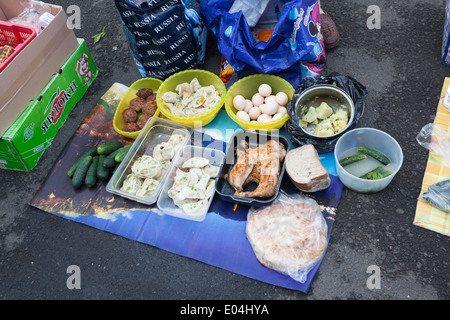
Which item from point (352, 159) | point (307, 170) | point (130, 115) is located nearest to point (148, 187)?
point (130, 115)

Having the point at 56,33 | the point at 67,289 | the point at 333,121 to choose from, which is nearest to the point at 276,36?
the point at 333,121

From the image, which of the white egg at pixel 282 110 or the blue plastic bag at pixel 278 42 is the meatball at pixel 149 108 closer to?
the blue plastic bag at pixel 278 42

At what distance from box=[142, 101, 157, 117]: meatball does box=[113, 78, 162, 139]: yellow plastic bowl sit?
0.14 ft

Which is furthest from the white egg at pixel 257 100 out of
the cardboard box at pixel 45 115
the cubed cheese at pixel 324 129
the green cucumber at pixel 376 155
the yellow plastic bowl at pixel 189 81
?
the cardboard box at pixel 45 115

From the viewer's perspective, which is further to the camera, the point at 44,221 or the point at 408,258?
the point at 44,221

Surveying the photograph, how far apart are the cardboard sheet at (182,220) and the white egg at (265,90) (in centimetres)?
42

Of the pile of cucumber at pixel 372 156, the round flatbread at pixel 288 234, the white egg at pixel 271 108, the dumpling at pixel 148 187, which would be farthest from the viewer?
the white egg at pixel 271 108

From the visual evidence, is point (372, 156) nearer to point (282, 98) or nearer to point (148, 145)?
point (282, 98)

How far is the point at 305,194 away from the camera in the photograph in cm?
252

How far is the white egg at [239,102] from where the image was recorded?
2.81m

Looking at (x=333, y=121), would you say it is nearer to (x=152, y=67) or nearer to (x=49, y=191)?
(x=152, y=67)

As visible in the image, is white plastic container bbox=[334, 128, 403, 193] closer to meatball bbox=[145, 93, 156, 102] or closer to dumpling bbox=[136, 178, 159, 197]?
dumpling bbox=[136, 178, 159, 197]
